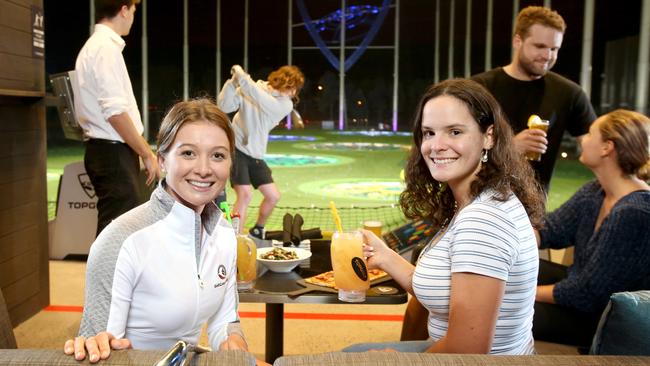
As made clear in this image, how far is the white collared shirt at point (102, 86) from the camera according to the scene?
3150mm

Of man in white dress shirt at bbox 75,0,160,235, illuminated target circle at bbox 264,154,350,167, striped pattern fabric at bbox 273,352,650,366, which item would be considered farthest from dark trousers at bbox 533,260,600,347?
illuminated target circle at bbox 264,154,350,167

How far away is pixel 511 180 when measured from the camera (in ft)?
5.27

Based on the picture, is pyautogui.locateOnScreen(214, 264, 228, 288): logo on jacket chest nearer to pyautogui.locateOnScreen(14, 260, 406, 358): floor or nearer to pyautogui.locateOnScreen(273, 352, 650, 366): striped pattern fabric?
pyautogui.locateOnScreen(273, 352, 650, 366): striped pattern fabric

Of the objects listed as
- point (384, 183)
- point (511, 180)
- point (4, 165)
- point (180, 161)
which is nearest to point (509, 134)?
point (511, 180)

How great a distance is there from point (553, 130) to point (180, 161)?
2379 mm

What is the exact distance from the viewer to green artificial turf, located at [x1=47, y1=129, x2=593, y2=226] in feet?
25.6

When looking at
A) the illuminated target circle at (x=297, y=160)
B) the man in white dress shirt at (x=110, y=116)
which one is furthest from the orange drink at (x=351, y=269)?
the illuminated target circle at (x=297, y=160)

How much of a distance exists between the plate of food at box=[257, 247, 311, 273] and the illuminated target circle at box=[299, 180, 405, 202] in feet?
17.7

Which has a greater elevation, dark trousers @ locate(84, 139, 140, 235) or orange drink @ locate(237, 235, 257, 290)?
dark trousers @ locate(84, 139, 140, 235)

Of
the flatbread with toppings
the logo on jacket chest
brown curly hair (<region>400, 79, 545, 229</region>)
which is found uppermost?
brown curly hair (<region>400, 79, 545, 229</region>)

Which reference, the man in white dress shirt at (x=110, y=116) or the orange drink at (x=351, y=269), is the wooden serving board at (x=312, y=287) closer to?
the orange drink at (x=351, y=269)

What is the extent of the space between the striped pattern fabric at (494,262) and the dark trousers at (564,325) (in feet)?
2.18

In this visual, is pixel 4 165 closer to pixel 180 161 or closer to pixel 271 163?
pixel 180 161

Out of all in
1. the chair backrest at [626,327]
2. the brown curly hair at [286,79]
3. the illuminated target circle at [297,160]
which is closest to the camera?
the chair backrest at [626,327]
